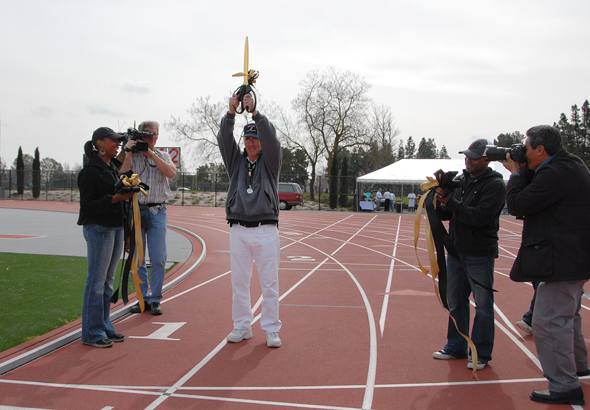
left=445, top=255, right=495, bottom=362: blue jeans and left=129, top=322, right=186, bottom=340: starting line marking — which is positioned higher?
left=445, top=255, right=495, bottom=362: blue jeans

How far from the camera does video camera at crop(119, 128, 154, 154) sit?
15.4ft

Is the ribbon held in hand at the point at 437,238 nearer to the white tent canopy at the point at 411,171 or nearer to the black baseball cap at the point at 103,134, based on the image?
the black baseball cap at the point at 103,134

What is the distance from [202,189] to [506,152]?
114 ft

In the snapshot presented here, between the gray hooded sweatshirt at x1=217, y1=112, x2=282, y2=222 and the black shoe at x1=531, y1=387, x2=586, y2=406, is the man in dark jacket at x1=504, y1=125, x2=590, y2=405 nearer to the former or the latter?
the black shoe at x1=531, y1=387, x2=586, y2=406

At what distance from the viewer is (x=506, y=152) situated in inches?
136

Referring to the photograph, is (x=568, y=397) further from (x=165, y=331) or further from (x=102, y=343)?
(x=102, y=343)

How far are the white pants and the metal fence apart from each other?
2735 cm

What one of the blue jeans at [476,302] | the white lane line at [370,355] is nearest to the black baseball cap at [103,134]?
the white lane line at [370,355]

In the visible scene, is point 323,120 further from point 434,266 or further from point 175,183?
point 434,266

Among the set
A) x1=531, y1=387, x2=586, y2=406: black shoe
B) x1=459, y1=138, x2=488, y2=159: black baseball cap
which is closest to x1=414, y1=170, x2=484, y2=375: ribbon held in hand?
x1=459, y1=138, x2=488, y2=159: black baseball cap

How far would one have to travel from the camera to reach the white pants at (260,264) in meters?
4.09

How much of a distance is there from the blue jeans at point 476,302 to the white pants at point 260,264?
163cm

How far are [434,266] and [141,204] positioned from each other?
3302 mm

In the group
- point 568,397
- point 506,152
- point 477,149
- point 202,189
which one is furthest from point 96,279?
point 202,189
